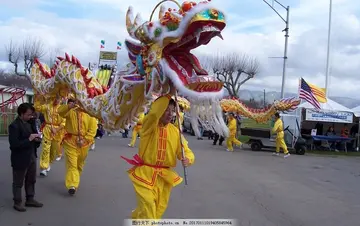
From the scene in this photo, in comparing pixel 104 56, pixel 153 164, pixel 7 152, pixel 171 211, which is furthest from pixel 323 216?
pixel 104 56

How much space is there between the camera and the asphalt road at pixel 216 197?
5.71 m

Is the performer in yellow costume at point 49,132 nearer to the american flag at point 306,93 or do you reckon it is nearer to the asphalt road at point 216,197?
the asphalt road at point 216,197

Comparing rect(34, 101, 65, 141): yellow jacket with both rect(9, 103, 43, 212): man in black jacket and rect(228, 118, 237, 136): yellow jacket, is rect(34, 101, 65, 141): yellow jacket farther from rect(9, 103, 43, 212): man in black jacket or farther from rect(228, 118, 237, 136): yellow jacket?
rect(228, 118, 237, 136): yellow jacket

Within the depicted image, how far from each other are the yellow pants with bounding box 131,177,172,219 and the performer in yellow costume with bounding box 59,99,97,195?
9.35 ft

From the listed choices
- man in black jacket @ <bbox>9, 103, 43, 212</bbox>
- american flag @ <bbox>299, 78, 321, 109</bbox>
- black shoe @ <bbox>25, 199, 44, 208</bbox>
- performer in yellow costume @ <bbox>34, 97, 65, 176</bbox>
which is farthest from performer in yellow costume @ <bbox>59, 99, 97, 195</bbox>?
american flag @ <bbox>299, 78, 321, 109</bbox>

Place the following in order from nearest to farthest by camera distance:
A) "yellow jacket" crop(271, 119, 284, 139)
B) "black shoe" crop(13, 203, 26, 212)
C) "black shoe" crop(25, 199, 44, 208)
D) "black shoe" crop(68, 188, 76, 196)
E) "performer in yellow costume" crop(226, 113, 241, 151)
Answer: "black shoe" crop(13, 203, 26, 212), "black shoe" crop(25, 199, 44, 208), "black shoe" crop(68, 188, 76, 196), "yellow jacket" crop(271, 119, 284, 139), "performer in yellow costume" crop(226, 113, 241, 151)

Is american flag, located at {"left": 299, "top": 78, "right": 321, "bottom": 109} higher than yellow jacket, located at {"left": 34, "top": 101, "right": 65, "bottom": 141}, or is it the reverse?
american flag, located at {"left": 299, "top": 78, "right": 321, "bottom": 109}

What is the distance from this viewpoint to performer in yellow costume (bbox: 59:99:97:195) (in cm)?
668

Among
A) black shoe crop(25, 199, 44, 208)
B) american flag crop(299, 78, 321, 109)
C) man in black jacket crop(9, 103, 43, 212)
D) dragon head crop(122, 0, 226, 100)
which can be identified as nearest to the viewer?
dragon head crop(122, 0, 226, 100)

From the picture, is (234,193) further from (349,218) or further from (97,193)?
(97,193)

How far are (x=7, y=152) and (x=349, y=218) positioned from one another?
986 cm

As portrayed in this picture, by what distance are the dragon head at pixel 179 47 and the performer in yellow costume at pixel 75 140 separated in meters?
2.96

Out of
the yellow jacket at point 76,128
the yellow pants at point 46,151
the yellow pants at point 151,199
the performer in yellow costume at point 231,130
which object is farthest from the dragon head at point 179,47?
the performer in yellow costume at point 231,130

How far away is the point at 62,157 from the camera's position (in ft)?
38.1
